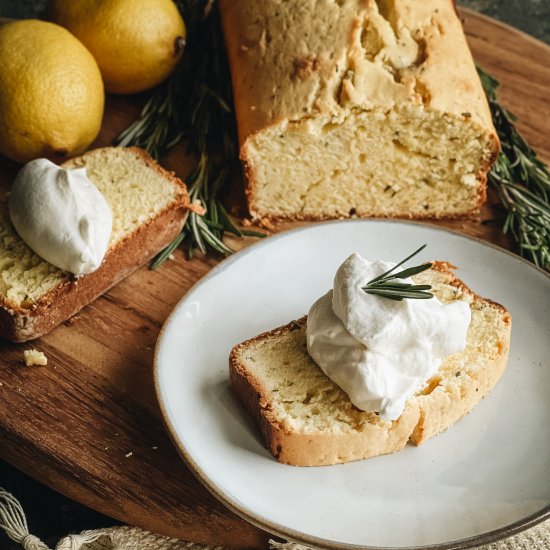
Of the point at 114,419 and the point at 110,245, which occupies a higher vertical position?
the point at 110,245

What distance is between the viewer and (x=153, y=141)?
3809 mm

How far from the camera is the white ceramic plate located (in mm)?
2492

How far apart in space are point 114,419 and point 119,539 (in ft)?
1.29

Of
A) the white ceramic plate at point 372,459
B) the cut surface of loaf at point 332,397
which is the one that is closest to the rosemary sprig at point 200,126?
the white ceramic plate at point 372,459

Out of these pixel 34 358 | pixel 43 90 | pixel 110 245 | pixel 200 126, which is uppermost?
pixel 43 90

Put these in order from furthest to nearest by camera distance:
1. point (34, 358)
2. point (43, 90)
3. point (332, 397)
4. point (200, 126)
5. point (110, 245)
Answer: point (200, 126) → point (43, 90) → point (110, 245) → point (34, 358) → point (332, 397)

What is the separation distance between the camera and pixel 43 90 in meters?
3.33

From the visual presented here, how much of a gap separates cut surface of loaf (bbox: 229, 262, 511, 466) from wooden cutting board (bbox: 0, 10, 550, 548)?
32cm

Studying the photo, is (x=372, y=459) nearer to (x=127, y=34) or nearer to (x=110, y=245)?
(x=110, y=245)

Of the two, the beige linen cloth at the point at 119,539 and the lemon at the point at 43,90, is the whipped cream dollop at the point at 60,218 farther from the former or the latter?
the beige linen cloth at the point at 119,539

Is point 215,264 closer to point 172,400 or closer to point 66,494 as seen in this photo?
point 172,400

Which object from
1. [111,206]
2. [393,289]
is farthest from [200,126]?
[393,289]

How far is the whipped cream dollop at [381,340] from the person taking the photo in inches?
98.6

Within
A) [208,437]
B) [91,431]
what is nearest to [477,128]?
[208,437]
